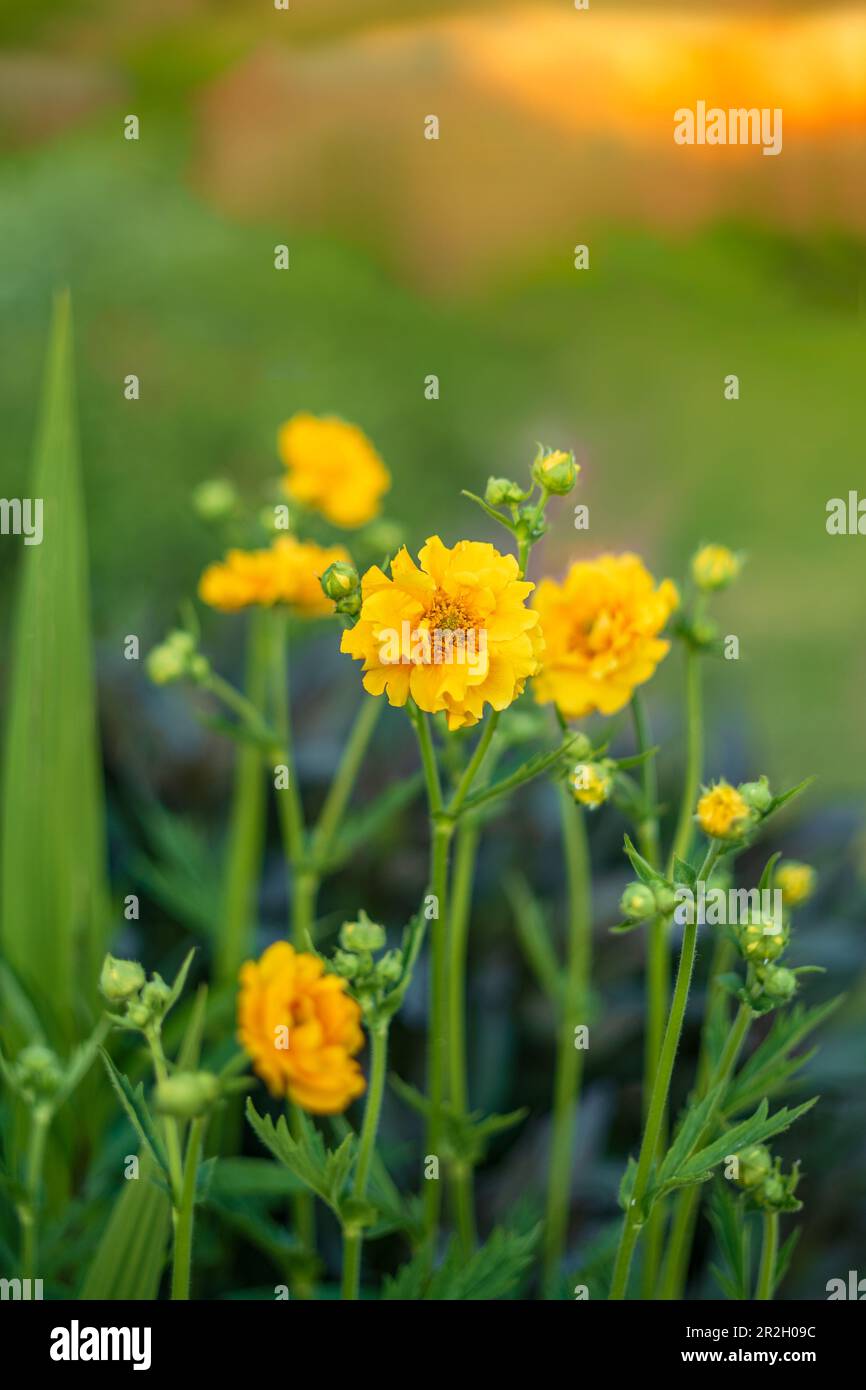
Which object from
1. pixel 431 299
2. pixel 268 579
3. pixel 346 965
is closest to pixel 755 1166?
pixel 346 965

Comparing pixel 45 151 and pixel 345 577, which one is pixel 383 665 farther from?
pixel 45 151

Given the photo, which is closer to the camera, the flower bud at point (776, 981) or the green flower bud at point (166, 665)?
the flower bud at point (776, 981)

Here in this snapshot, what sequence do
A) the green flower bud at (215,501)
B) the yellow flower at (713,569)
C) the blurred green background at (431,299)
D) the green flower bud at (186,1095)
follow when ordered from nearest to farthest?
the green flower bud at (186,1095) < the yellow flower at (713,569) < the green flower bud at (215,501) < the blurred green background at (431,299)

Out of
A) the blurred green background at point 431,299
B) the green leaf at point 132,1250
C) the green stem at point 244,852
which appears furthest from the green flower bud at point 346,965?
the blurred green background at point 431,299

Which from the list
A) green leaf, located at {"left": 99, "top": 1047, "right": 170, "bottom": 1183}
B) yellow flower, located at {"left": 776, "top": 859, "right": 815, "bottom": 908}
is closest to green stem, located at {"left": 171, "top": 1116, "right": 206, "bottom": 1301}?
green leaf, located at {"left": 99, "top": 1047, "right": 170, "bottom": 1183}

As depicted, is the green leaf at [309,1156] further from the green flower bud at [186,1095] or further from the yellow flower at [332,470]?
the yellow flower at [332,470]

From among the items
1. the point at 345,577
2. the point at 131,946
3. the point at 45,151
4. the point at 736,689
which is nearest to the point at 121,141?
the point at 45,151

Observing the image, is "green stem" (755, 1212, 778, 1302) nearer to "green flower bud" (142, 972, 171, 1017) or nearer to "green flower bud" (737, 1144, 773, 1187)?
"green flower bud" (737, 1144, 773, 1187)
